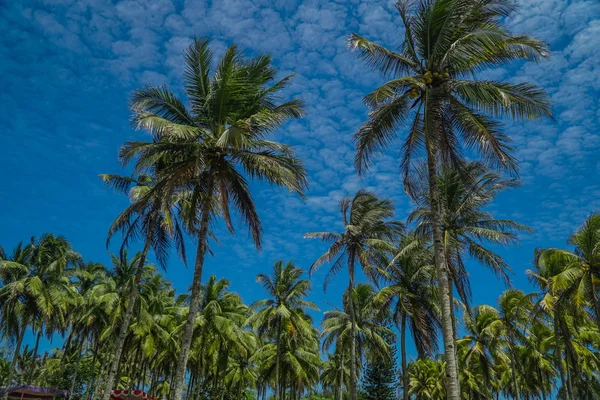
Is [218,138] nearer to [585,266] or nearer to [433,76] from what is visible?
[433,76]

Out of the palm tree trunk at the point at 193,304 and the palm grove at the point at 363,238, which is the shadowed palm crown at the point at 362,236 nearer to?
the palm grove at the point at 363,238

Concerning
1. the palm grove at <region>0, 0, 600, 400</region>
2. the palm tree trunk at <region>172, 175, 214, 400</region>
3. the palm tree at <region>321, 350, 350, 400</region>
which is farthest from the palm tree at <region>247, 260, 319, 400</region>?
the palm tree trunk at <region>172, 175, 214, 400</region>

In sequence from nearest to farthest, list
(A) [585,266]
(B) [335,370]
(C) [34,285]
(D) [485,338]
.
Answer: (A) [585,266], (C) [34,285], (D) [485,338], (B) [335,370]

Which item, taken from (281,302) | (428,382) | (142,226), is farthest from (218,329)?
(428,382)

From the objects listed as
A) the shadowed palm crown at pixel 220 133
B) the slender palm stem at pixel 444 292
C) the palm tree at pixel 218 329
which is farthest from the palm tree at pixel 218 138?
the palm tree at pixel 218 329

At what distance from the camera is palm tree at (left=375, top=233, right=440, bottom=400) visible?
1024 inches

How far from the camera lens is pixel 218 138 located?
45.3ft

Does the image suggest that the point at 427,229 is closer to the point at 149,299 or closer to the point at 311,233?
the point at 311,233

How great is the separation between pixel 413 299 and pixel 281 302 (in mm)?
9633

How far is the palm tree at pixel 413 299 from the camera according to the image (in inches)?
1024

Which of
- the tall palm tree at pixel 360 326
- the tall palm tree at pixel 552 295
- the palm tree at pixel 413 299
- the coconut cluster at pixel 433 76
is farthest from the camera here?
the tall palm tree at pixel 360 326

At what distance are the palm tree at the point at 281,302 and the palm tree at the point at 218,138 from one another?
59.1 feet

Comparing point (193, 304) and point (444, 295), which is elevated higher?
point (444, 295)

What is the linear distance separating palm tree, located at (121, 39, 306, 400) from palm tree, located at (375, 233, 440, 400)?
1322cm
